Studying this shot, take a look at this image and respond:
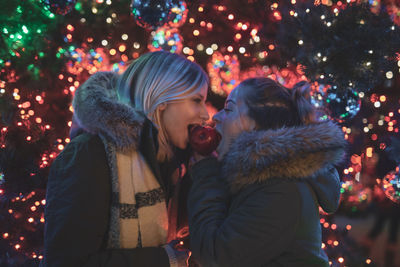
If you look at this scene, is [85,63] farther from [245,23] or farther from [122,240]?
[122,240]

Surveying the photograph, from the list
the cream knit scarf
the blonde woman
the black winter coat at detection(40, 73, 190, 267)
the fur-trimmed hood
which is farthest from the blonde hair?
the fur-trimmed hood

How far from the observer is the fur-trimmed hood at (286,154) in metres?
1.49

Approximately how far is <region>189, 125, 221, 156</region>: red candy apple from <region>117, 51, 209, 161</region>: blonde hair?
0.20 metres

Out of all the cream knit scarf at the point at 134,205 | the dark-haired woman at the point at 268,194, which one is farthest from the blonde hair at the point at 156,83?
the dark-haired woman at the point at 268,194

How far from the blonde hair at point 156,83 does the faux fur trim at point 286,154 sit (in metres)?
0.51

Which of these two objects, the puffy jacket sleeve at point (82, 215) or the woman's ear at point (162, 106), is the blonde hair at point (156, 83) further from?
the puffy jacket sleeve at point (82, 215)

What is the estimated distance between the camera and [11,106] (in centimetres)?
325

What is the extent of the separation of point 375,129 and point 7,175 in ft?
13.1

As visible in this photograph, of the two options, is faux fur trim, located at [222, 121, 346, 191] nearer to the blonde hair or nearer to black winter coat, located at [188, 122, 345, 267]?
black winter coat, located at [188, 122, 345, 267]

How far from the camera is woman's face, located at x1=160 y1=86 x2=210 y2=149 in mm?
1862

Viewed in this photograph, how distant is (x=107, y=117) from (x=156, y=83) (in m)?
0.39

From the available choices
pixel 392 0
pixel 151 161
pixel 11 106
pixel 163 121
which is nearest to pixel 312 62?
pixel 392 0

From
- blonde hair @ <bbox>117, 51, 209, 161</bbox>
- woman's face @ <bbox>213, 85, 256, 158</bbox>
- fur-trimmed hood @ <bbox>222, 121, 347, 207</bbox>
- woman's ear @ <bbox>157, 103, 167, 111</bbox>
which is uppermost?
blonde hair @ <bbox>117, 51, 209, 161</bbox>

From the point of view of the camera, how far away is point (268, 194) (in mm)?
1478
